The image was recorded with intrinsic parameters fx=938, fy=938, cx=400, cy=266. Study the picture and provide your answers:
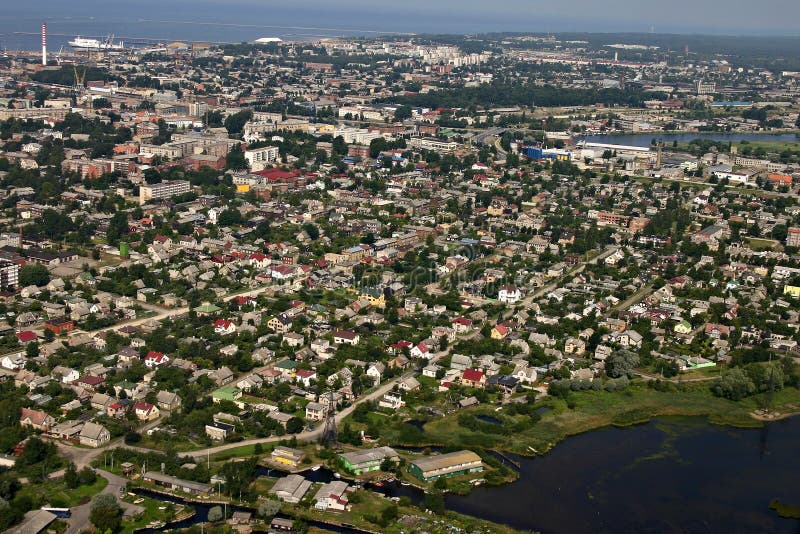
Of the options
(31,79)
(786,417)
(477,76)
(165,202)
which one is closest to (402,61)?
(477,76)

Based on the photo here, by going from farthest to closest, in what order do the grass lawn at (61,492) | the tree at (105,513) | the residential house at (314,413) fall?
the residential house at (314,413)
the grass lawn at (61,492)
the tree at (105,513)

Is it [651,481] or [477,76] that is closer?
[651,481]

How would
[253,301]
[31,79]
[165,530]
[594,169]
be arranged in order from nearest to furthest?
[165,530]
[253,301]
[594,169]
[31,79]

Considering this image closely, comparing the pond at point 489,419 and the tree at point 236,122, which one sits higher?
the tree at point 236,122

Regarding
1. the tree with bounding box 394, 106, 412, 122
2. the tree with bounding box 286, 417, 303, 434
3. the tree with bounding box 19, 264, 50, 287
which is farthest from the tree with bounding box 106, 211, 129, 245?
the tree with bounding box 394, 106, 412, 122

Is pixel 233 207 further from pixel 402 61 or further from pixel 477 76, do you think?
pixel 402 61

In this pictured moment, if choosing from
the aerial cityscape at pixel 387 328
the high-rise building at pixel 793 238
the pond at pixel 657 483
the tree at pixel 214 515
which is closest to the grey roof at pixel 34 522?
the aerial cityscape at pixel 387 328

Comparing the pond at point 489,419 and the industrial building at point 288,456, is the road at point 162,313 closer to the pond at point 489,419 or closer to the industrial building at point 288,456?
the industrial building at point 288,456

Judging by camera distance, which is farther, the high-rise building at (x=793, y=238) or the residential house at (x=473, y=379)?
the high-rise building at (x=793, y=238)
